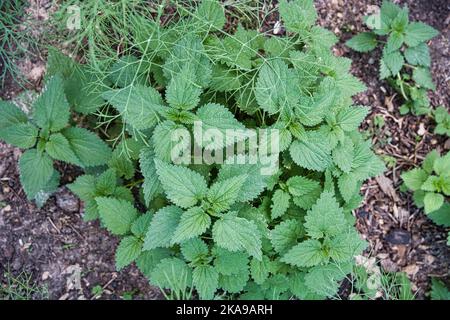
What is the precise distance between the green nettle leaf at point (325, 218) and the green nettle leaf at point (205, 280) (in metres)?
0.47

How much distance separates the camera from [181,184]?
2.01 m

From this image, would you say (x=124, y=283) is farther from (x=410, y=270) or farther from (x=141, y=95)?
(x=410, y=270)

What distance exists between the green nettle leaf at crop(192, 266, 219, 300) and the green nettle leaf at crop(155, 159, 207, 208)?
1.09 ft

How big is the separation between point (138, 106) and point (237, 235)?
2.26ft

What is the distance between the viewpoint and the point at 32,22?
236 centimetres

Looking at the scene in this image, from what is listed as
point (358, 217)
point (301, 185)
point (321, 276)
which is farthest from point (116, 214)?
point (358, 217)

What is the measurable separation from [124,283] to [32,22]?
1.41 metres

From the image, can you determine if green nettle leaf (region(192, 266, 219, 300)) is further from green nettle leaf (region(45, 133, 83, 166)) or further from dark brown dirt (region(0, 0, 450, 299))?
green nettle leaf (region(45, 133, 83, 166))

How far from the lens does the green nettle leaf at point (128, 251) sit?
86.4 inches

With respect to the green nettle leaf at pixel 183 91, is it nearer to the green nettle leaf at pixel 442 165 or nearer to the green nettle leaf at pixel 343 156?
the green nettle leaf at pixel 343 156

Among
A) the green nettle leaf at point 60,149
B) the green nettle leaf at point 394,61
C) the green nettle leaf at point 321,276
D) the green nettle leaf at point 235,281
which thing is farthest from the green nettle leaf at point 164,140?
the green nettle leaf at point 394,61

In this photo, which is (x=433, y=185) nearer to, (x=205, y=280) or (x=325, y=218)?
(x=325, y=218)

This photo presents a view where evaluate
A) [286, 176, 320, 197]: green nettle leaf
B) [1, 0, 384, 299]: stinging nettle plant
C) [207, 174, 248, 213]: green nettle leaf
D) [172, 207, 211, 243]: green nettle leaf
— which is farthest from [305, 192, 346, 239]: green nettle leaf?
[172, 207, 211, 243]: green nettle leaf
